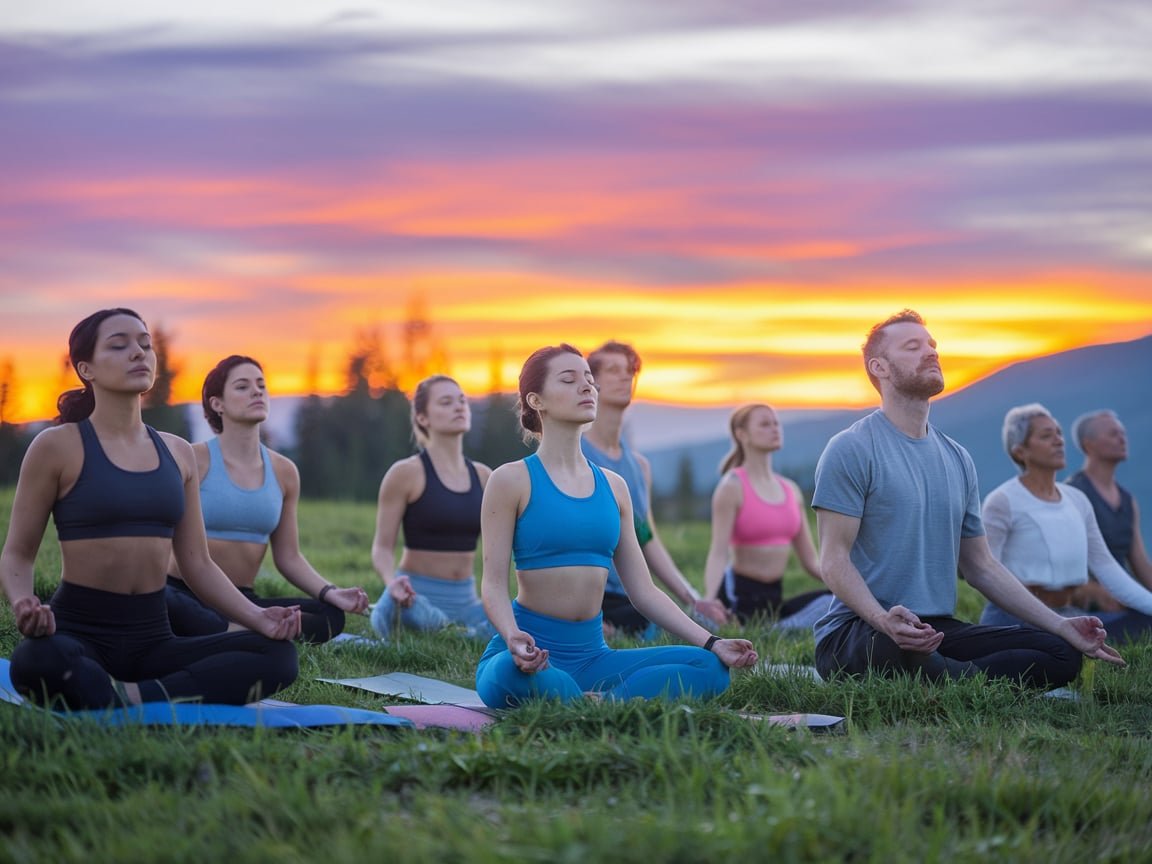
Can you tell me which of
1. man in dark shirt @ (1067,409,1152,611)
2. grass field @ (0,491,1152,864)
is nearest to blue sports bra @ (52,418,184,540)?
grass field @ (0,491,1152,864)

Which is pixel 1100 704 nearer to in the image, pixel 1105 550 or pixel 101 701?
pixel 1105 550

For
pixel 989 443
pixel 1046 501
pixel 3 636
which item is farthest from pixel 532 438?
pixel 989 443

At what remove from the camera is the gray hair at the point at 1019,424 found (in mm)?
9297

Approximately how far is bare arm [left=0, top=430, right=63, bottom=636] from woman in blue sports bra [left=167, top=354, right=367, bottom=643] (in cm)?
252

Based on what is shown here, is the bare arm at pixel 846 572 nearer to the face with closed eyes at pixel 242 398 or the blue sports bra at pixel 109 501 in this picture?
the blue sports bra at pixel 109 501

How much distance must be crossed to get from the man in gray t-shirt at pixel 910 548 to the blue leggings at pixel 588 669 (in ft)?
3.56

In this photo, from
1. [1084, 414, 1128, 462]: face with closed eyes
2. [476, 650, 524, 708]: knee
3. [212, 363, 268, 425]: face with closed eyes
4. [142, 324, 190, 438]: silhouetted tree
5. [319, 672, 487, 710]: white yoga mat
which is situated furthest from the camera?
[142, 324, 190, 438]: silhouetted tree

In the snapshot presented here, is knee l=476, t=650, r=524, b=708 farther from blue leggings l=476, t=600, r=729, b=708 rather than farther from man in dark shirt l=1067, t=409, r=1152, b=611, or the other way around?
man in dark shirt l=1067, t=409, r=1152, b=611

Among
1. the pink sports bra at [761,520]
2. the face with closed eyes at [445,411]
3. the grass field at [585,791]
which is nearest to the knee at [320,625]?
the face with closed eyes at [445,411]

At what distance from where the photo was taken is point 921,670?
265 inches

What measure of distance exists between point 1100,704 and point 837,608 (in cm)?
137

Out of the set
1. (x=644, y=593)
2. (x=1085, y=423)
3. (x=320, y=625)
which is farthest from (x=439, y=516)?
(x=1085, y=423)

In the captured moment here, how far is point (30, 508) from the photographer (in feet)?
18.3

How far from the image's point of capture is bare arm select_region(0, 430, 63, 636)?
18.1 feet
